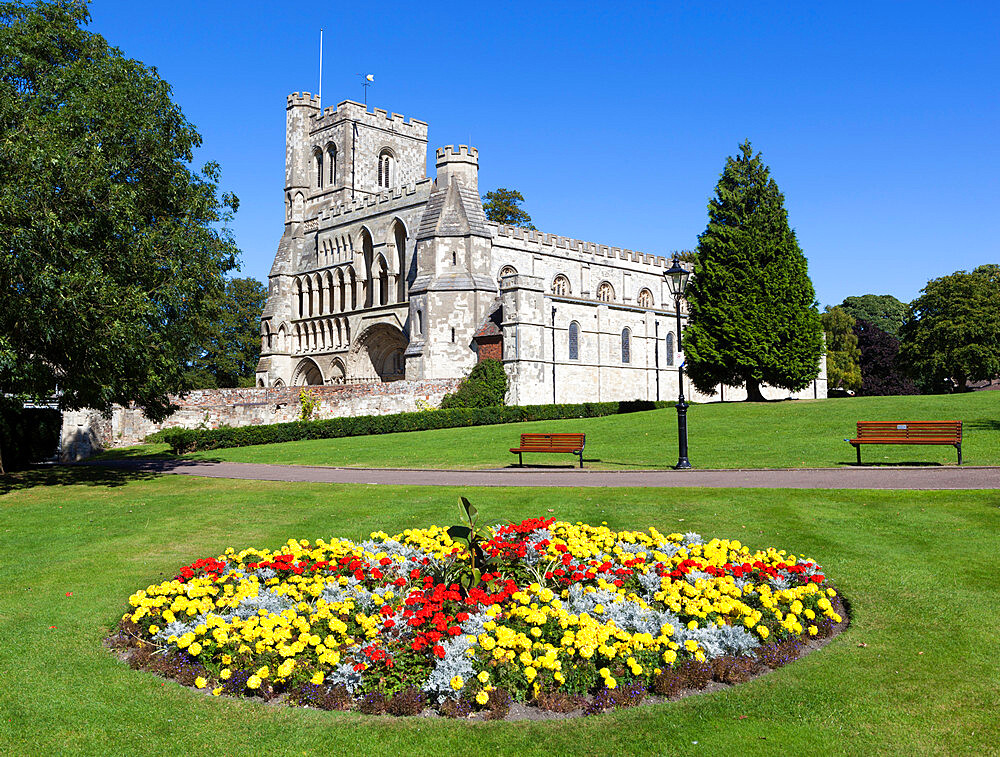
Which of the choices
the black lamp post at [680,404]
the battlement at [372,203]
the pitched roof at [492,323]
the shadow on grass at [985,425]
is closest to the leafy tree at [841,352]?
the pitched roof at [492,323]

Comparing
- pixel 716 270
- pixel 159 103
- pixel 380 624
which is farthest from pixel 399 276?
pixel 380 624

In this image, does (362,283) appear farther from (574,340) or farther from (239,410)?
(239,410)

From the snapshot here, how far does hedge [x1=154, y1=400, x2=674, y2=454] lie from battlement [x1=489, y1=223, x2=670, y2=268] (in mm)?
15393

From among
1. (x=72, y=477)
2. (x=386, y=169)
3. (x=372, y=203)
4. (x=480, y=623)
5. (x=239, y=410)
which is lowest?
(x=480, y=623)

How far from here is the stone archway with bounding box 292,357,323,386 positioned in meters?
56.4

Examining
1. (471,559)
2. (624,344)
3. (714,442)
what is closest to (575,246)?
(624,344)

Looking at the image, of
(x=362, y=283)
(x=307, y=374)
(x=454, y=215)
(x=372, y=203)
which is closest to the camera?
(x=454, y=215)

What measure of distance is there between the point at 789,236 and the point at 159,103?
1204 inches

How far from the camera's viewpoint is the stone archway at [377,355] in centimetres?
5216

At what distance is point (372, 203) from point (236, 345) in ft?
73.2

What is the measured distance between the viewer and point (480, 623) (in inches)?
252

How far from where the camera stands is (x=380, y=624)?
21.3ft

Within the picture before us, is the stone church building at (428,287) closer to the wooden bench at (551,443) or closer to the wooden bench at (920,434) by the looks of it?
the wooden bench at (551,443)

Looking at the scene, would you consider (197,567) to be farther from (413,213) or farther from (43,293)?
(413,213)
